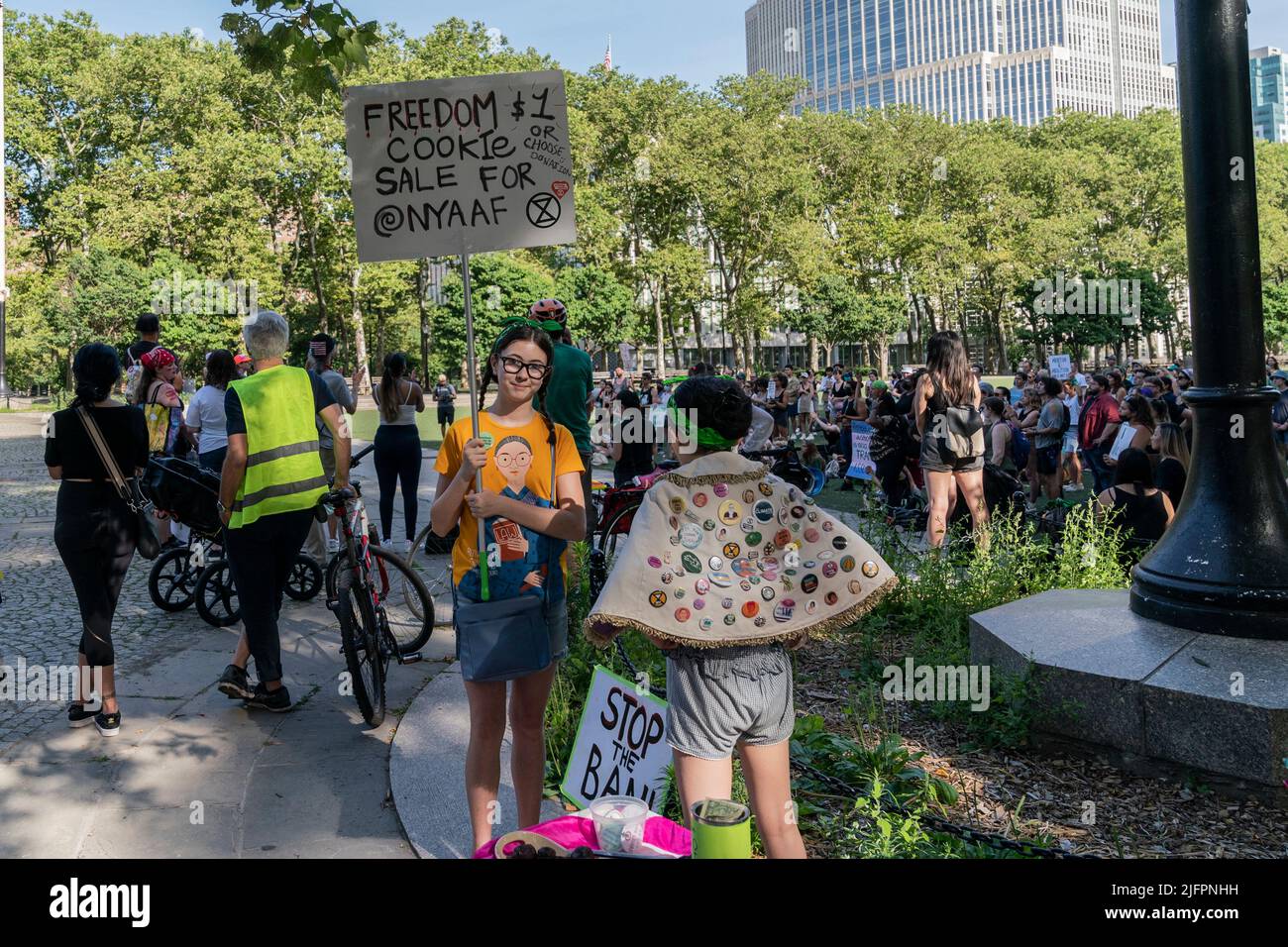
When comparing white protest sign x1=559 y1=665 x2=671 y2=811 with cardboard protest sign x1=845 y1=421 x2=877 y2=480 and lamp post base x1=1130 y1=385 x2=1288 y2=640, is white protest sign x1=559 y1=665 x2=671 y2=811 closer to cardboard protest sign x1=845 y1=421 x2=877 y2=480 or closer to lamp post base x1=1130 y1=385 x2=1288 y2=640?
lamp post base x1=1130 y1=385 x2=1288 y2=640

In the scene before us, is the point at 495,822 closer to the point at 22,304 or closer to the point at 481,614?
the point at 481,614

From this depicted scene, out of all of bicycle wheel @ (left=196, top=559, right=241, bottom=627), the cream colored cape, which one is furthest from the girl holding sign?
bicycle wheel @ (left=196, top=559, right=241, bottom=627)

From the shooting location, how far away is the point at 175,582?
7742 mm

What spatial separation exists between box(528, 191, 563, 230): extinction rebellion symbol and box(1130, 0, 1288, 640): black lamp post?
278 cm

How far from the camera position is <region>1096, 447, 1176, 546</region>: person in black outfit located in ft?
22.6

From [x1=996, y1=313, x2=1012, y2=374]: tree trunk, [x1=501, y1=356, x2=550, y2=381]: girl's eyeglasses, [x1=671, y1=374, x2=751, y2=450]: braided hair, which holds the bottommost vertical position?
[x1=671, y1=374, x2=751, y2=450]: braided hair

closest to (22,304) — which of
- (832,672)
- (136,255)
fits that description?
(136,255)

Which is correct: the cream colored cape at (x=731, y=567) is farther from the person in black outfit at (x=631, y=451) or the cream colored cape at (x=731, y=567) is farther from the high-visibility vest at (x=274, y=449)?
the person in black outfit at (x=631, y=451)

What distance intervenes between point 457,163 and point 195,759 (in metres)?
2.69

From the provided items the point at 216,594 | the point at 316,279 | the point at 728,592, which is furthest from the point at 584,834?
the point at 316,279

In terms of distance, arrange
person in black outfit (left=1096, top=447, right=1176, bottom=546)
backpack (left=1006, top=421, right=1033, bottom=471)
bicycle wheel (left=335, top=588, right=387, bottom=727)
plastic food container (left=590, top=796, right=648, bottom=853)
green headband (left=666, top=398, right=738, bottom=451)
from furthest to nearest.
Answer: backpack (left=1006, top=421, right=1033, bottom=471), person in black outfit (left=1096, top=447, right=1176, bottom=546), bicycle wheel (left=335, top=588, right=387, bottom=727), green headband (left=666, top=398, right=738, bottom=451), plastic food container (left=590, top=796, right=648, bottom=853)

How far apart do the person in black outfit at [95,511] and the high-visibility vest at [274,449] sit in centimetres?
51

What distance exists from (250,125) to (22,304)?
1169 cm

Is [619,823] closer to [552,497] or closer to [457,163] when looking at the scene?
[552,497]
